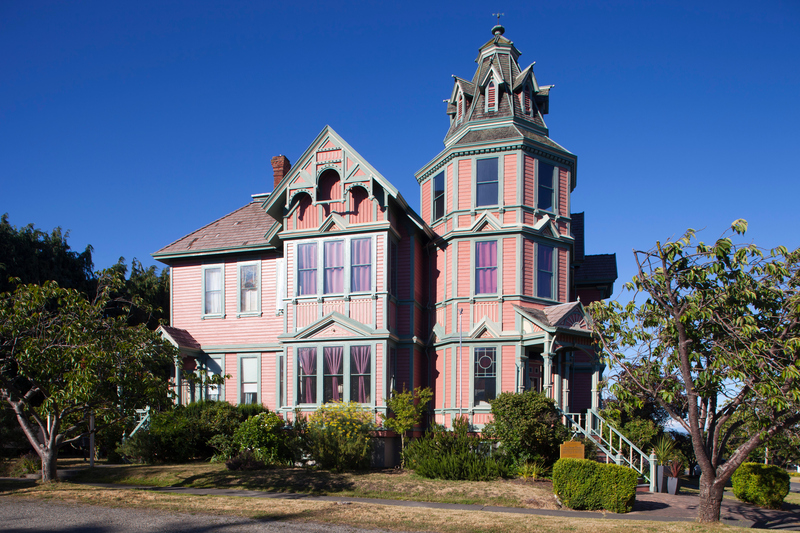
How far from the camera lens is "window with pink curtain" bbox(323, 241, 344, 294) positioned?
2180cm

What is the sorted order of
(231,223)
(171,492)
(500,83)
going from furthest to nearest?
(231,223) < (500,83) < (171,492)

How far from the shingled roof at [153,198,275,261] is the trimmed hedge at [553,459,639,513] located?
14.1 metres

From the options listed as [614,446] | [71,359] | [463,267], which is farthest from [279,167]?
[614,446]

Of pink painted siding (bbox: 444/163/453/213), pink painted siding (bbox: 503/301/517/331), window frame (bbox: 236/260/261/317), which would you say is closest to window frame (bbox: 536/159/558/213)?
pink painted siding (bbox: 444/163/453/213)

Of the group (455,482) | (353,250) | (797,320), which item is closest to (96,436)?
(353,250)

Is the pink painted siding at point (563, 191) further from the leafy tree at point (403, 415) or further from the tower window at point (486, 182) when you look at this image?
the leafy tree at point (403, 415)

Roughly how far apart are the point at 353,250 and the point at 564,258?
7448 millimetres

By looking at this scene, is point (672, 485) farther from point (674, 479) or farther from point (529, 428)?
point (529, 428)

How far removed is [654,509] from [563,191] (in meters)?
11.8

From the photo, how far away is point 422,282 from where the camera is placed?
77.3 feet

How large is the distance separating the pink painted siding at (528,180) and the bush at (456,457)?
779 cm

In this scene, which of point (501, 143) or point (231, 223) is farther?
point (231, 223)

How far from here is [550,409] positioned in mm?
18109

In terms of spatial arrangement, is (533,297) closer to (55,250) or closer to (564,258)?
(564,258)
